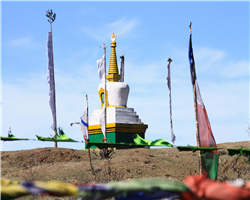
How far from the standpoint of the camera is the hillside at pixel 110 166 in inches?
665

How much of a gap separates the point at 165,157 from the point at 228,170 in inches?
142

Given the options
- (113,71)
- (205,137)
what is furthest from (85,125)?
(113,71)

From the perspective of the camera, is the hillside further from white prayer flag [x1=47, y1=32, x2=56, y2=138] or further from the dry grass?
white prayer flag [x1=47, y1=32, x2=56, y2=138]

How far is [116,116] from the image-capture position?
25938 mm

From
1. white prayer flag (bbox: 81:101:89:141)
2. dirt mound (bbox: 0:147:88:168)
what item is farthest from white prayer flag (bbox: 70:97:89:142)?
dirt mound (bbox: 0:147:88:168)

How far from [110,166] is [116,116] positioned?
8.31 metres

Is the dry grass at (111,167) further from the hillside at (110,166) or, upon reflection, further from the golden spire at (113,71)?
the golden spire at (113,71)

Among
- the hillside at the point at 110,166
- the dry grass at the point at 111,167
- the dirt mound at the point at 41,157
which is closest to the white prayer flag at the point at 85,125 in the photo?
the dry grass at the point at 111,167

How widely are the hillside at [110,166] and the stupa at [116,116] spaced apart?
248 centimetres

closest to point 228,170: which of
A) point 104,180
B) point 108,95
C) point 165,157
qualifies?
point 165,157

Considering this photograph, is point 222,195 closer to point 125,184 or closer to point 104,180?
point 125,184

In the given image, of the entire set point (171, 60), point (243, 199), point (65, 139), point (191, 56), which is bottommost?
point (243, 199)

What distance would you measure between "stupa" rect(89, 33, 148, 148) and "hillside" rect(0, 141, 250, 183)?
8.13 feet

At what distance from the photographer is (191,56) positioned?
34.0 ft
